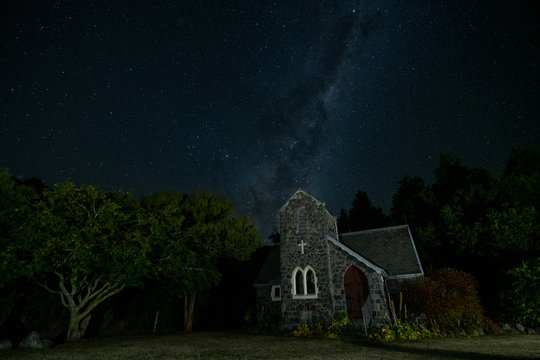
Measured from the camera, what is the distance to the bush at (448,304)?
1545 cm

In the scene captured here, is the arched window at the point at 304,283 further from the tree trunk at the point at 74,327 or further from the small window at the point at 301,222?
the tree trunk at the point at 74,327

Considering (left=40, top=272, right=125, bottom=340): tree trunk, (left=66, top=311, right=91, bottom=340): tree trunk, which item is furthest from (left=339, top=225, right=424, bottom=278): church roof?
(left=66, top=311, right=91, bottom=340): tree trunk

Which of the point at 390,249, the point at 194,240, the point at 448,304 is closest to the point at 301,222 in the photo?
the point at 390,249

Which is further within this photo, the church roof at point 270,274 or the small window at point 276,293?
the church roof at point 270,274

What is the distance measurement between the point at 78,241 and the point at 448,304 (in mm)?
19217

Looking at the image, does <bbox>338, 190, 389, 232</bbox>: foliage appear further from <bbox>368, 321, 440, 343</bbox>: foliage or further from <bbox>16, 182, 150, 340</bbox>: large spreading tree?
<bbox>16, 182, 150, 340</bbox>: large spreading tree

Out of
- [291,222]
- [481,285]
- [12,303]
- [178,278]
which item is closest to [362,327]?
[291,222]

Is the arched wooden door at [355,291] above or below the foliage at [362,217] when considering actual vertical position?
below

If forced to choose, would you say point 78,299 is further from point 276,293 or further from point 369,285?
point 369,285

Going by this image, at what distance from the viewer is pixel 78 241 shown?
1309 cm

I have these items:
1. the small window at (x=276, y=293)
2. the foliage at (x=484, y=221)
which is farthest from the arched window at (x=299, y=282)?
the foliage at (x=484, y=221)

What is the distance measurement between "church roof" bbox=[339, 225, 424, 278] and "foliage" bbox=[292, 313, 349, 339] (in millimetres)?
4929

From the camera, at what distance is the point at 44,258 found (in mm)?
13414

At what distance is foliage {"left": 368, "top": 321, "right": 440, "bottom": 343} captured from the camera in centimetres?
1449
